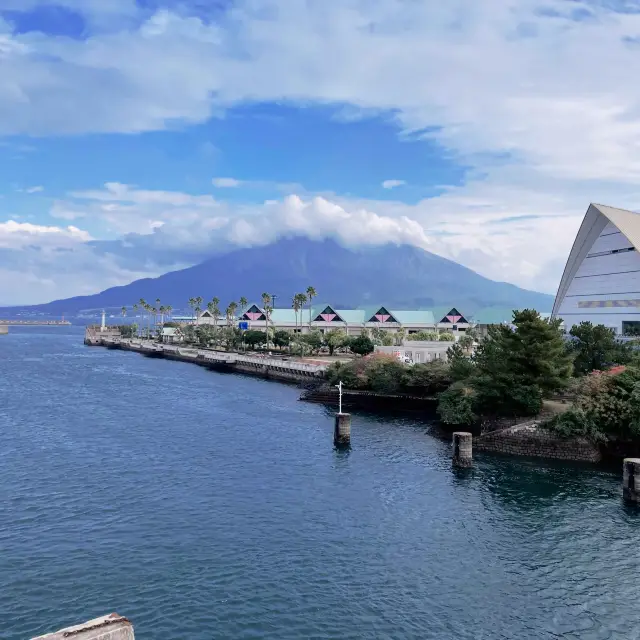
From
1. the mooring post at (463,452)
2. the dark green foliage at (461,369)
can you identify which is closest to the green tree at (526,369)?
the dark green foliage at (461,369)

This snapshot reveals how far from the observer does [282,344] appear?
411ft

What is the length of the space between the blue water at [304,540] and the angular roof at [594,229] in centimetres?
4496

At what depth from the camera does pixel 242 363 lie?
106938 mm

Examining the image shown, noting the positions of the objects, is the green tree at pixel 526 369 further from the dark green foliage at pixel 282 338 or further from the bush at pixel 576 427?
the dark green foliage at pixel 282 338

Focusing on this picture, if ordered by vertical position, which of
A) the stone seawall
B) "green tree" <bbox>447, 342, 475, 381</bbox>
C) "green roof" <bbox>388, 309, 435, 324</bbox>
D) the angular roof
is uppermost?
the angular roof

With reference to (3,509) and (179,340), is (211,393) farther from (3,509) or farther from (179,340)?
(179,340)

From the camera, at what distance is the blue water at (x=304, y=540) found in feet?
64.4

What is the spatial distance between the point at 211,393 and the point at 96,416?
21034 millimetres

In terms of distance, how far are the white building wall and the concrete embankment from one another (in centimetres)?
3648

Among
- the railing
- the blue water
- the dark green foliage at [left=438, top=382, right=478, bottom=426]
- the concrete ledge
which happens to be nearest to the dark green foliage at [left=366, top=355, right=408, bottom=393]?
the dark green foliage at [left=438, top=382, right=478, bottom=426]

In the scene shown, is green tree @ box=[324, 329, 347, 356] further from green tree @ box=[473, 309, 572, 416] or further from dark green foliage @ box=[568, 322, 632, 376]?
green tree @ box=[473, 309, 572, 416]

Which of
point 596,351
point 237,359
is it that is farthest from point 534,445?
point 237,359

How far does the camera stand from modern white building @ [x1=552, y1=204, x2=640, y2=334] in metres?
72.8

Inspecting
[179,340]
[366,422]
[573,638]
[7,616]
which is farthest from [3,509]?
[179,340]
